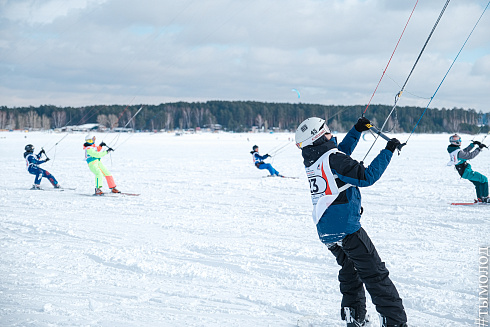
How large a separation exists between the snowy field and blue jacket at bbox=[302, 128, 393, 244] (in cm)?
91

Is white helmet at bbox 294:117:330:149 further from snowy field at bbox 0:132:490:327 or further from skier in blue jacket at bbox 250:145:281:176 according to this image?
skier in blue jacket at bbox 250:145:281:176

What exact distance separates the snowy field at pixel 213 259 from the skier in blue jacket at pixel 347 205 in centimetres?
58

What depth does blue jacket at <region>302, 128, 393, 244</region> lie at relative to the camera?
2.94m

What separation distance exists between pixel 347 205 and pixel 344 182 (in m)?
0.18

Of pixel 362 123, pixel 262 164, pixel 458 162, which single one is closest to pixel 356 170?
pixel 362 123

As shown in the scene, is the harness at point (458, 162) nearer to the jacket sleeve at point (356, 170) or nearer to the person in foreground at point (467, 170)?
the person in foreground at point (467, 170)

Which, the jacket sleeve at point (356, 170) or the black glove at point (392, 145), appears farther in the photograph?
the black glove at point (392, 145)

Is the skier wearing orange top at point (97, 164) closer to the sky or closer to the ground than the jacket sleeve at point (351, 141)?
closer to the ground

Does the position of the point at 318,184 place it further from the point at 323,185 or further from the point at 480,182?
the point at 480,182

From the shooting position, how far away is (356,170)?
9.60 ft

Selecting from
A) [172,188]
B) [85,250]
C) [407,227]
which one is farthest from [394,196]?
[85,250]

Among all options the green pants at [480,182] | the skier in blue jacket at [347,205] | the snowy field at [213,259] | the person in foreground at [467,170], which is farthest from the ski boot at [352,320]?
the green pants at [480,182]

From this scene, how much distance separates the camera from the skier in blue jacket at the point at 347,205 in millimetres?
2992

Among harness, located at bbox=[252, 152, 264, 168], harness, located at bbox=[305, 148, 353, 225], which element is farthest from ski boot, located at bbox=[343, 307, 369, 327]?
harness, located at bbox=[252, 152, 264, 168]
